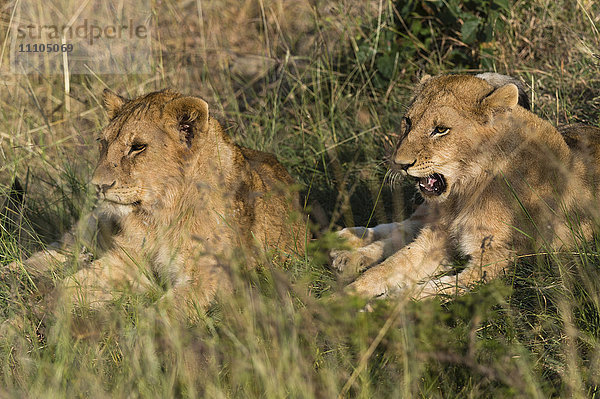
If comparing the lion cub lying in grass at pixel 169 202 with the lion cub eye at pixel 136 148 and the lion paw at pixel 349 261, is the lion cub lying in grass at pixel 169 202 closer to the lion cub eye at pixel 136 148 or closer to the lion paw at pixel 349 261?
the lion cub eye at pixel 136 148

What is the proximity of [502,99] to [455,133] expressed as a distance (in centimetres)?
31

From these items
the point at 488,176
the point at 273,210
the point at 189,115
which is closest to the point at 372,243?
the point at 273,210

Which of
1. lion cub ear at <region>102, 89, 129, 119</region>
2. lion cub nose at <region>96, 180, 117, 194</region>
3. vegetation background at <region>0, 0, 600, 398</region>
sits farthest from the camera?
lion cub ear at <region>102, 89, 129, 119</region>

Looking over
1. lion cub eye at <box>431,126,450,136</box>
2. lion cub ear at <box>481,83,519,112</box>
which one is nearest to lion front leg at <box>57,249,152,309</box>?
lion cub eye at <box>431,126,450,136</box>

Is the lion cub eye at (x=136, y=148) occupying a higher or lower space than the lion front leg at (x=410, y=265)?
higher

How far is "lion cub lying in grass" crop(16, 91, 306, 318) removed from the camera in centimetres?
383

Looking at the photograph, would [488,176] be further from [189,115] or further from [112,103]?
[112,103]

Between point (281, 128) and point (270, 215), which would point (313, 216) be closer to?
point (270, 215)

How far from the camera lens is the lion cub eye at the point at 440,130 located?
391cm

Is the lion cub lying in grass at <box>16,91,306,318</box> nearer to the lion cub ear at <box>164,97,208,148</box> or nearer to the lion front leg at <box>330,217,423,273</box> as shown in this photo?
the lion cub ear at <box>164,97,208,148</box>

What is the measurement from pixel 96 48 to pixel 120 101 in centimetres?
329

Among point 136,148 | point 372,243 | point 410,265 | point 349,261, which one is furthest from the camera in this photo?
point 372,243

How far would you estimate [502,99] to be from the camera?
382 centimetres

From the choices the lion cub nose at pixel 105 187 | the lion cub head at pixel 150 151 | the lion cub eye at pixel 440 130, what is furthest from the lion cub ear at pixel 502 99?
the lion cub nose at pixel 105 187
